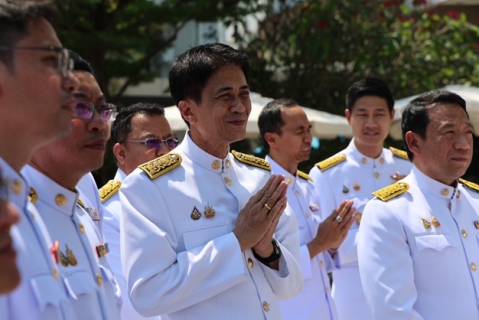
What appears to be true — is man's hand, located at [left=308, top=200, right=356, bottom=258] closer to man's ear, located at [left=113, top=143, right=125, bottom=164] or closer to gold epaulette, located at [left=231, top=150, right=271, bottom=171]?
gold epaulette, located at [left=231, top=150, right=271, bottom=171]

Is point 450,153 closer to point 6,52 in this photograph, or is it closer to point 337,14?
point 6,52

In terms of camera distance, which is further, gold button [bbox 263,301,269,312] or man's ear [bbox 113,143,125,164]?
man's ear [bbox 113,143,125,164]

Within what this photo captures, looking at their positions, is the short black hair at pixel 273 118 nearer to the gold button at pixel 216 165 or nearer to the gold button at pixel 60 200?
the gold button at pixel 216 165

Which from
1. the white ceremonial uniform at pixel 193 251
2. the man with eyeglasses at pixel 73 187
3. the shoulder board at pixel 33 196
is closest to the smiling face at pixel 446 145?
the white ceremonial uniform at pixel 193 251

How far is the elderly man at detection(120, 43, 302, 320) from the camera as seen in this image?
3.16 m

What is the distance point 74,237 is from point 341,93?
9.57 m

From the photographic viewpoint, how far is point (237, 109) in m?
3.46

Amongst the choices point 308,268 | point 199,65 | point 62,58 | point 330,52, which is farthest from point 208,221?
point 330,52

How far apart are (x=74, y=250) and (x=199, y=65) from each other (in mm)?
1258

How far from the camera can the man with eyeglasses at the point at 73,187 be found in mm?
2521

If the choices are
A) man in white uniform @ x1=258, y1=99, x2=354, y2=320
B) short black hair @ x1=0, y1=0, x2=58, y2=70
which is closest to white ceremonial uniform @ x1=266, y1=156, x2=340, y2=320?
man in white uniform @ x1=258, y1=99, x2=354, y2=320

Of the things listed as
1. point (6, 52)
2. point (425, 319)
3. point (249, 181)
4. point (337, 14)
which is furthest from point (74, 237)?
point (337, 14)

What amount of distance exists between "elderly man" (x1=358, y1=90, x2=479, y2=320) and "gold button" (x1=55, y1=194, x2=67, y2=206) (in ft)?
6.10

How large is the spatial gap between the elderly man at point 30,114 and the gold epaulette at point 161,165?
Answer: 109 centimetres
